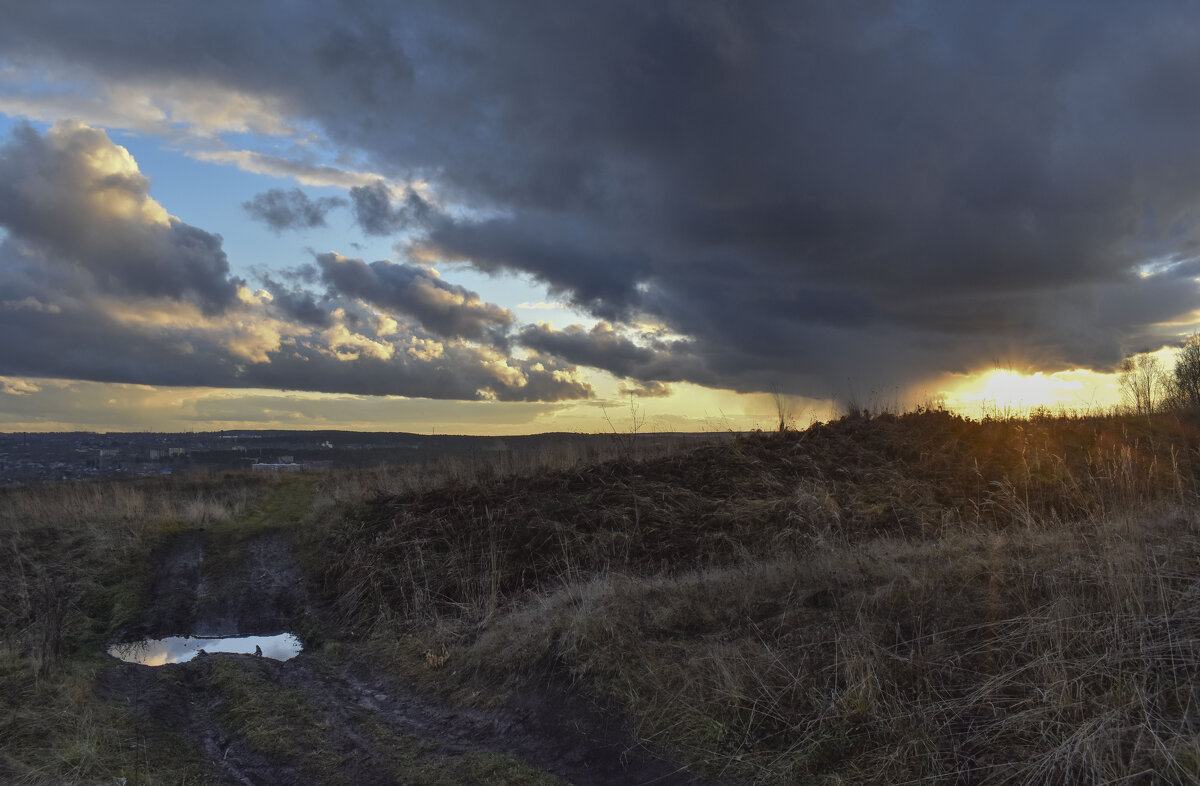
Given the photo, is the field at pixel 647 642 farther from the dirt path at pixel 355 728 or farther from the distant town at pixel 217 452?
the distant town at pixel 217 452

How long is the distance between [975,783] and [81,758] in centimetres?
564

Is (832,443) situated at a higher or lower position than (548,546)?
higher

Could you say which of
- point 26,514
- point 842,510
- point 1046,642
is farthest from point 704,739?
point 26,514

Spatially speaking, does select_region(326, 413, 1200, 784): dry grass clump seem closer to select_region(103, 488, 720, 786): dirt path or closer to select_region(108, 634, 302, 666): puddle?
select_region(103, 488, 720, 786): dirt path

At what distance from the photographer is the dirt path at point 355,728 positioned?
4895 millimetres

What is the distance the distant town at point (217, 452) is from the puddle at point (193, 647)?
35.3ft

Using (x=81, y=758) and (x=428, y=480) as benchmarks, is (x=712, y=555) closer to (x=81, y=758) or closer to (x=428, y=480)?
(x=81, y=758)

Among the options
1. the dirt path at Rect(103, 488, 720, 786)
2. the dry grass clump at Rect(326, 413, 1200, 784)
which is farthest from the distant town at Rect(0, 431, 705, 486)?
the dirt path at Rect(103, 488, 720, 786)

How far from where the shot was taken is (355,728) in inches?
231

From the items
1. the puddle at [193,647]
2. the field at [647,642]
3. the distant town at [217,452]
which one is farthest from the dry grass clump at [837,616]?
the distant town at [217,452]

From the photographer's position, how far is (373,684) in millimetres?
7125

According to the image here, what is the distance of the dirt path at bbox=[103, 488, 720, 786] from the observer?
4895mm

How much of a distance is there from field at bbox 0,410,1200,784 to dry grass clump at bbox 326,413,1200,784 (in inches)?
1.1

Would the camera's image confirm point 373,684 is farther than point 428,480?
No
